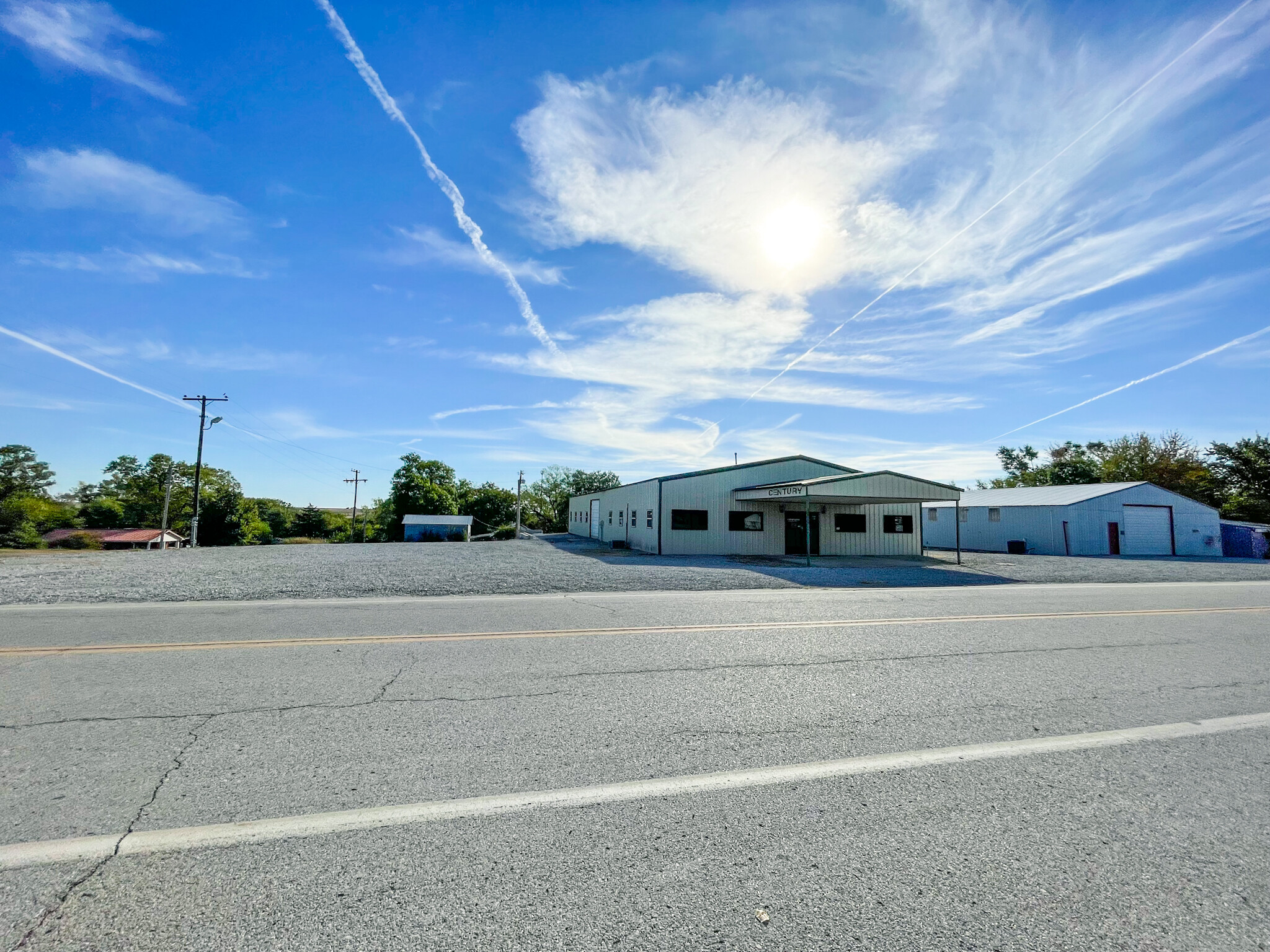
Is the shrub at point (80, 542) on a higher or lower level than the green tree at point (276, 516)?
lower

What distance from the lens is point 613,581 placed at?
13250mm

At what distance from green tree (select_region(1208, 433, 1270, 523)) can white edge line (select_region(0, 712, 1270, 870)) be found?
131 ft

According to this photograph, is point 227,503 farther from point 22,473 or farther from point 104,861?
point 104,861

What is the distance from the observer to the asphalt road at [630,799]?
2.18 meters

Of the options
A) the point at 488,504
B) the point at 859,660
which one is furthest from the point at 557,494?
the point at 859,660

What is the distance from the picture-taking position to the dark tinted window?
2503 centimetres

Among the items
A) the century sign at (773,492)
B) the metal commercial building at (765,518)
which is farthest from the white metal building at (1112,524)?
the century sign at (773,492)

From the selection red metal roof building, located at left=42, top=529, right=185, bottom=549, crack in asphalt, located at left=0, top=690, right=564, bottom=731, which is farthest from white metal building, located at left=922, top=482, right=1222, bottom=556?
red metal roof building, located at left=42, top=529, right=185, bottom=549

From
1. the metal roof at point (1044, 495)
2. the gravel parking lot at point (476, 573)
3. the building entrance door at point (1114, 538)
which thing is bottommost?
the gravel parking lot at point (476, 573)

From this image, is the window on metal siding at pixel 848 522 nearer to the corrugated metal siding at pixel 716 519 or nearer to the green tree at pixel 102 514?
the corrugated metal siding at pixel 716 519

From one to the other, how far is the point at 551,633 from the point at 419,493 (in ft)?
182

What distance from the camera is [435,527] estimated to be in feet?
174

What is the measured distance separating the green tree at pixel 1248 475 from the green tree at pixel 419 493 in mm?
59342

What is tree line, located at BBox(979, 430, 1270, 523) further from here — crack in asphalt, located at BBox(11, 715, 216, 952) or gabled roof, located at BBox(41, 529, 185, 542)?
gabled roof, located at BBox(41, 529, 185, 542)
